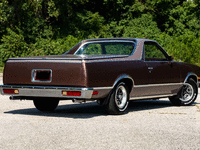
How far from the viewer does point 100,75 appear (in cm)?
885

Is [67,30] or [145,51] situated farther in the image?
[67,30]

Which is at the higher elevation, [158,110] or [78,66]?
[78,66]

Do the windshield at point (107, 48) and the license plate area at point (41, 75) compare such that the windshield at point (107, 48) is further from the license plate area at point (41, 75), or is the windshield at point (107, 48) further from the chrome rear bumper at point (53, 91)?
the license plate area at point (41, 75)

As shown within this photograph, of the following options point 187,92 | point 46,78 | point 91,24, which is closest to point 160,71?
point 187,92

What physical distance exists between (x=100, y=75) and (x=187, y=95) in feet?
11.7

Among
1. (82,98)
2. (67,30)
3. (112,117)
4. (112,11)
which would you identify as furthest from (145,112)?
(112,11)

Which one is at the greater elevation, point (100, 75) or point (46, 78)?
point (100, 75)

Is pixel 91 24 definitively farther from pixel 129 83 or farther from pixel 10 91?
pixel 10 91

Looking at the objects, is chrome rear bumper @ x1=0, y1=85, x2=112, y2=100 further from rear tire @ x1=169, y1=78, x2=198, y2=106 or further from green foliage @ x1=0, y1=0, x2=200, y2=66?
green foliage @ x1=0, y1=0, x2=200, y2=66

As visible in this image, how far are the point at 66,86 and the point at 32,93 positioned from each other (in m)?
0.73

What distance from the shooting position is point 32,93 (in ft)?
29.6

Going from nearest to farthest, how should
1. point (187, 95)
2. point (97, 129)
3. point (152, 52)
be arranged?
point (97, 129)
point (152, 52)
point (187, 95)

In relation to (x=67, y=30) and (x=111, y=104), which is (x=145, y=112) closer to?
(x=111, y=104)

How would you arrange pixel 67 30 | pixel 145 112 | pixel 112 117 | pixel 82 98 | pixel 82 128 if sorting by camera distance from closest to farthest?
pixel 82 128
pixel 82 98
pixel 112 117
pixel 145 112
pixel 67 30
